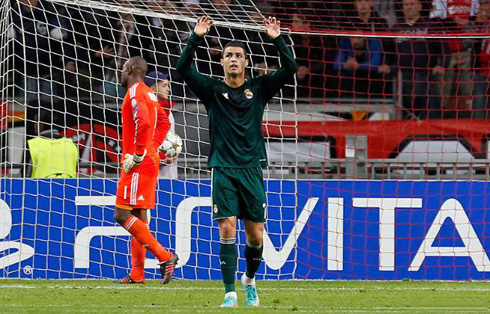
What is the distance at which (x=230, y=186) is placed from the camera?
7.82 metres

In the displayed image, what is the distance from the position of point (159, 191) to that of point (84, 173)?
139 centimetres

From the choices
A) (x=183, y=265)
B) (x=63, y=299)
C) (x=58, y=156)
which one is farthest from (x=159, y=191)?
(x=63, y=299)

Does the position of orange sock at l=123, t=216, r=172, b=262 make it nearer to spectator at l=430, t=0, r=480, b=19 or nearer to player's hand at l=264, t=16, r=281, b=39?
player's hand at l=264, t=16, r=281, b=39

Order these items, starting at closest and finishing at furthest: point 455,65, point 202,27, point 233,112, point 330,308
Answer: point 330,308, point 202,27, point 233,112, point 455,65

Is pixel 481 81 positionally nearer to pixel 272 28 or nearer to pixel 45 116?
pixel 45 116

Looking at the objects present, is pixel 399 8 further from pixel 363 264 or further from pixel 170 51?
pixel 363 264

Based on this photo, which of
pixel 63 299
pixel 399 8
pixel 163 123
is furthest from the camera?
pixel 399 8

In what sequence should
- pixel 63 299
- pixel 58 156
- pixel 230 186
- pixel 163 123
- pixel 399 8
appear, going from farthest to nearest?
1. pixel 399 8
2. pixel 58 156
3. pixel 163 123
4. pixel 63 299
5. pixel 230 186

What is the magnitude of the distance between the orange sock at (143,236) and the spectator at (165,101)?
1.16m

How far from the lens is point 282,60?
800 centimetres

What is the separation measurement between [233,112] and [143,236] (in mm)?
2393

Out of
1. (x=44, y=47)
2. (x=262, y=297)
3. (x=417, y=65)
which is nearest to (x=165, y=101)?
(x=44, y=47)

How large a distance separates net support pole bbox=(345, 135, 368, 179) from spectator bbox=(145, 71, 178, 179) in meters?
1.82

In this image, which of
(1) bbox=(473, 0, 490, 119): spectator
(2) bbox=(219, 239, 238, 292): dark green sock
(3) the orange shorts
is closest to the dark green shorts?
(2) bbox=(219, 239, 238, 292): dark green sock
